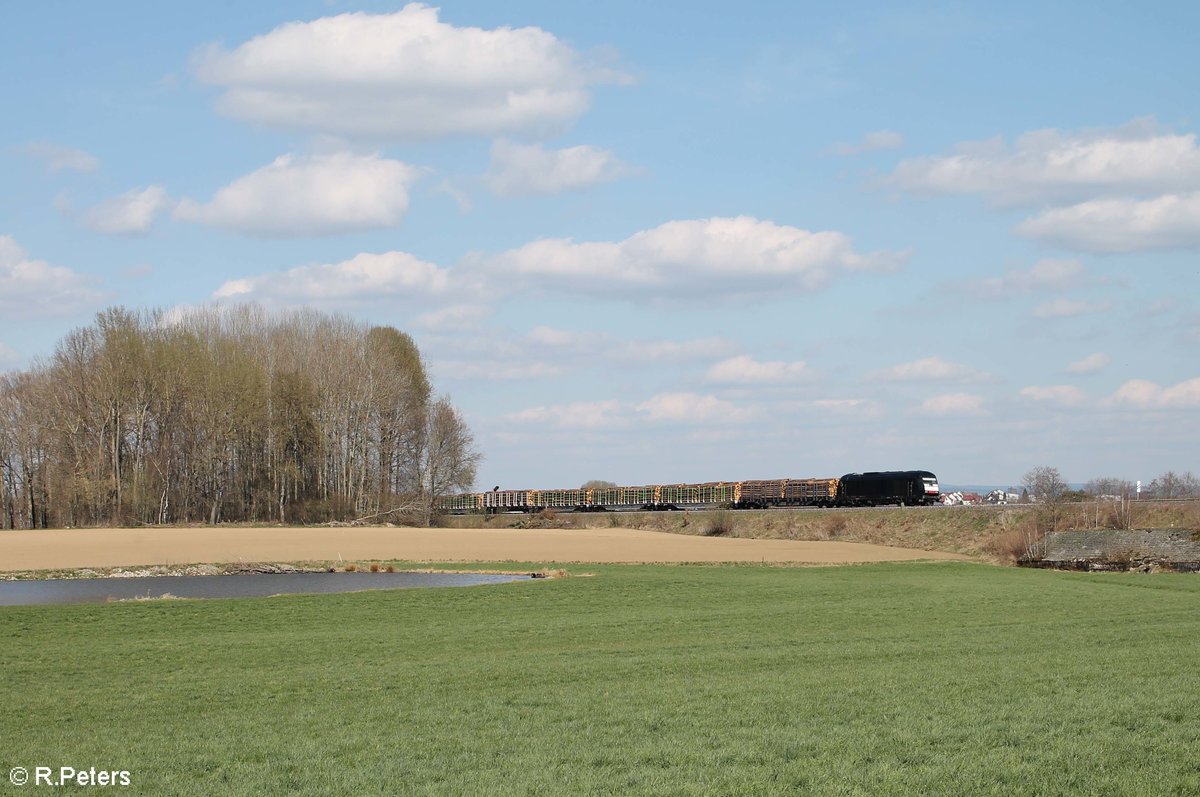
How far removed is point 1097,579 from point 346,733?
3966cm

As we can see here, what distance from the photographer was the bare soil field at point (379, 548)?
2307 inches

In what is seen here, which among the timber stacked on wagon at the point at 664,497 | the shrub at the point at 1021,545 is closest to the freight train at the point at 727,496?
the timber stacked on wagon at the point at 664,497

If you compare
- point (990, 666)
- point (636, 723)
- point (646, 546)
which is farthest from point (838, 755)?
point (646, 546)

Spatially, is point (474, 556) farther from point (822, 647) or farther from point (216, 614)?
point (822, 647)

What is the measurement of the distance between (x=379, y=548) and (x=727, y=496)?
160 feet

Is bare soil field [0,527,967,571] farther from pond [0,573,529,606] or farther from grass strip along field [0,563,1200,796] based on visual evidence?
grass strip along field [0,563,1200,796]

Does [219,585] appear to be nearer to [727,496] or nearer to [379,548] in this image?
[379,548]

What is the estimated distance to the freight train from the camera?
307 feet

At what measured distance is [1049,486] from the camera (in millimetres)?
101750

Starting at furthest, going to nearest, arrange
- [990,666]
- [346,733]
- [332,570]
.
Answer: [332,570] → [990,666] → [346,733]

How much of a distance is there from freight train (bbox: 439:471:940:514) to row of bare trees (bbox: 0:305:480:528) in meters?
8.74

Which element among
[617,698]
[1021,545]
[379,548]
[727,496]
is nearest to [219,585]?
[379,548]

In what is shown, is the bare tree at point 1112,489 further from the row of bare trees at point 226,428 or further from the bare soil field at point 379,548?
the row of bare trees at point 226,428

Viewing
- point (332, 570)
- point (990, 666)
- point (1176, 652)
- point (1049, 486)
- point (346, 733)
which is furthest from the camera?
point (1049, 486)
